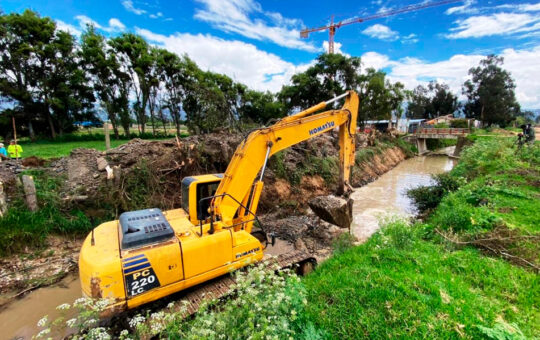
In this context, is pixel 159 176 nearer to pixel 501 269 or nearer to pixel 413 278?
pixel 413 278

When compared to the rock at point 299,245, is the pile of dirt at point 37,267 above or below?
above

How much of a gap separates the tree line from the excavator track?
378 inches

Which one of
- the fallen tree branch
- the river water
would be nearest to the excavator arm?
the river water

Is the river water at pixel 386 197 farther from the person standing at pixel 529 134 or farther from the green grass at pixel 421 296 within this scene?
the person standing at pixel 529 134

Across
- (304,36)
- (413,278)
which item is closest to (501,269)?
(413,278)

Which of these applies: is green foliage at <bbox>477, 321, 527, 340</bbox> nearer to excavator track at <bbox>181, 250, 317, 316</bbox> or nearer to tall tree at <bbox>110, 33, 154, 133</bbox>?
excavator track at <bbox>181, 250, 317, 316</bbox>

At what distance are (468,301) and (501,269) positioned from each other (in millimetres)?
1346

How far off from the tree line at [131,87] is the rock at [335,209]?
770 cm

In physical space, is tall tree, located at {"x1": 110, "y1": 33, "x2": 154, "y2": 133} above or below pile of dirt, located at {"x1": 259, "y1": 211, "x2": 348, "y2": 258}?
above

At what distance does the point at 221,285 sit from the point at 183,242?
1014 mm

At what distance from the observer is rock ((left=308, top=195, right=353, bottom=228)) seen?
22.4 ft

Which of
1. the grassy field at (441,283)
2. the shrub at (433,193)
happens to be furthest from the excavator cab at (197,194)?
the shrub at (433,193)

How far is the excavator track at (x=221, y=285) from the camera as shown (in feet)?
11.7

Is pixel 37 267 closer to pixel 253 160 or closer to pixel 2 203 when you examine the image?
pixel 2 203
